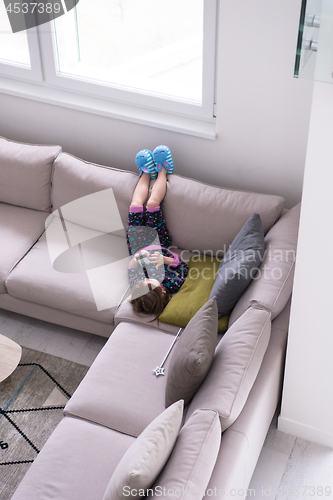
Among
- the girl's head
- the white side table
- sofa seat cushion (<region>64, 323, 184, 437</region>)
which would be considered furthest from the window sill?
the white side table

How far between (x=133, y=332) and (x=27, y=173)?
123 centimetres

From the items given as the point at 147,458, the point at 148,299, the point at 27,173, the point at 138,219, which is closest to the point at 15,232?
the point at 27,173

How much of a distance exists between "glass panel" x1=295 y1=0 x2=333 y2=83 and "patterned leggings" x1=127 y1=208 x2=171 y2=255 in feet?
5.24

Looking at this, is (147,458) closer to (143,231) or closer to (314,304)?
(314,304)

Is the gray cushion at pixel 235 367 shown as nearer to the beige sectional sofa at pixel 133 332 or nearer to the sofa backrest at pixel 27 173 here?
the beige sectional sofa at pixel 133 332

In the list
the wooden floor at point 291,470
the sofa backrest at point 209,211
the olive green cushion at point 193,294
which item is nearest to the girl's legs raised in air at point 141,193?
the sofa backrest at point 209,211

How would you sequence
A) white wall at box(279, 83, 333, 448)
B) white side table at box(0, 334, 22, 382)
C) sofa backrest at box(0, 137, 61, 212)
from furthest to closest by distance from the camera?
sofa backrest at box(0, 137, 61, 212) < white side table at box(0, 334, 22, 382) < white wall at box(279, 83, 333, 448)

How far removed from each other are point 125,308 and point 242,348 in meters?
0.77

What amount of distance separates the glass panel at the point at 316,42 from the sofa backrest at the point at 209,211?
4.50 ft

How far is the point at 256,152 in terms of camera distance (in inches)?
114

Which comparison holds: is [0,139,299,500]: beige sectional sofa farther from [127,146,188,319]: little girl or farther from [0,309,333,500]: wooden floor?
A: [0,309,333,500]: wooden floor

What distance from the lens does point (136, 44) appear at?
3021 mm

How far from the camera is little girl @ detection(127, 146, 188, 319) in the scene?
8.59 feet

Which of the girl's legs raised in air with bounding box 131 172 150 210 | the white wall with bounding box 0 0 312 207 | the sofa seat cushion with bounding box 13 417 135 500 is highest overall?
the white wall with bounding box 0 0 312 207
